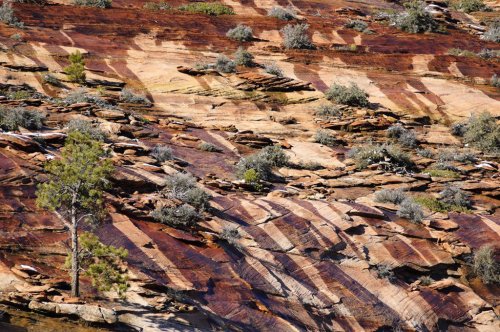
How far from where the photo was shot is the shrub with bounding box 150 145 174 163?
26.1 metres

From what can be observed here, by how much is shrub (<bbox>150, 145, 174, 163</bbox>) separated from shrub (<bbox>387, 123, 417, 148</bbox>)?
580 inches

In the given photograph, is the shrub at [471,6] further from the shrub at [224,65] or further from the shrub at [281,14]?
the shrub at [224,65]

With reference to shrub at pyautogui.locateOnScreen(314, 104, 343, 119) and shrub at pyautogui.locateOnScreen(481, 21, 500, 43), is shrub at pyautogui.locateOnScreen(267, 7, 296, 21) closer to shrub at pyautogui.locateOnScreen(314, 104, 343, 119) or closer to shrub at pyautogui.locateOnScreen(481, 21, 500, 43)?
shrub at pyautogui.locateOnScreen(314, 104, 343, 119)

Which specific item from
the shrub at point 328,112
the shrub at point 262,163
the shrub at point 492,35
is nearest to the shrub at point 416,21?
the shrub at point 492,35

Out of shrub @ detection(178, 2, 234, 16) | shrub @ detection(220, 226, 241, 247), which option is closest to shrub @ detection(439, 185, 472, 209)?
shrub @ detection(220, 226, 241, 247)

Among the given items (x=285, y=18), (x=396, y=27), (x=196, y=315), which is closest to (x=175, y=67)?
(x=285, y=18)

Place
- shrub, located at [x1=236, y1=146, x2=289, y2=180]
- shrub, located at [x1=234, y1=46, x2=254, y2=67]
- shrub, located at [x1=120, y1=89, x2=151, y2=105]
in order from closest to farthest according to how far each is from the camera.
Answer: shrub, located at [x1=236, y1=146, x2=289, y2=180] < shrub, located at [x1=120, y1=89, x2=151, y2=105] < shrub, located at [x1=234, y1=46, x2=254, y2=67]

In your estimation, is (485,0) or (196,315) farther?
(485,0)

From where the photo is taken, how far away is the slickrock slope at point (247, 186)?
17.0 metres

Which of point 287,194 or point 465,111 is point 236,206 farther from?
point 465,111

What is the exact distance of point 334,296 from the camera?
65.1ft

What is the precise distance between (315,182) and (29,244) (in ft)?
46.8

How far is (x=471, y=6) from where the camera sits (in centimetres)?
6569

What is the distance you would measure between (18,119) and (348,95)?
2046 cm
